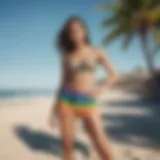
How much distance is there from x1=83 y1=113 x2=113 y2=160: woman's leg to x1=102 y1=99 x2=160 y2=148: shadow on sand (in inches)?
1.3

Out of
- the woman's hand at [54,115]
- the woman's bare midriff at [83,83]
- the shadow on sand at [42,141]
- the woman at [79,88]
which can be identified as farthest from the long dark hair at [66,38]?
the shadow on sand at [42,141]

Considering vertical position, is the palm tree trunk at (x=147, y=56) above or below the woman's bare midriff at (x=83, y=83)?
above

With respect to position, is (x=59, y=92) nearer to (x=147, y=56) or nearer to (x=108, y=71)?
(x=108, y=71)

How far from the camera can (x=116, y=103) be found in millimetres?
1329

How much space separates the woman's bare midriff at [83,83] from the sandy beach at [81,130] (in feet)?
0.24

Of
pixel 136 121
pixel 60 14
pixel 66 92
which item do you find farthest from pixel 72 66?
pixel 136 121

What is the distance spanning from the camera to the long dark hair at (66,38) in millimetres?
1246

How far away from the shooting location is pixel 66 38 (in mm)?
1253

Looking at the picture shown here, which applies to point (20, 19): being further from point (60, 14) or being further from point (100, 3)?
point (100, 3)

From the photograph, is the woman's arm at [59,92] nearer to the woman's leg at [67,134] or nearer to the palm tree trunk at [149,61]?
the woman's leg at [67,134]

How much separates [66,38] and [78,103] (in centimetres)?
25

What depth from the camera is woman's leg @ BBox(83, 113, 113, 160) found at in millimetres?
1241

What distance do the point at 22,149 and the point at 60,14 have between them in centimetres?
55

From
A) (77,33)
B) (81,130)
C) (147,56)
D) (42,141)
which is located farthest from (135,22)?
(42,141)
